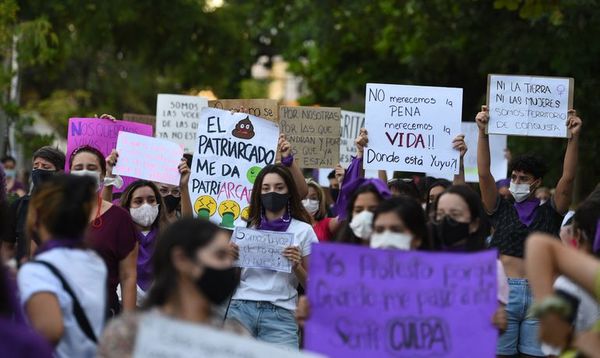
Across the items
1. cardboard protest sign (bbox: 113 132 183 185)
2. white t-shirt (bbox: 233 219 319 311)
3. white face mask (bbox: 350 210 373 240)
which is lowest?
white t-shirt (bbox: 233 219 319 311)

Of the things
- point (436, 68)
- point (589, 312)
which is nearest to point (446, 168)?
point (589, 312)

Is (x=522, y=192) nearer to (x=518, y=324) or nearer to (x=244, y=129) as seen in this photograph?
(x=518, y=324)

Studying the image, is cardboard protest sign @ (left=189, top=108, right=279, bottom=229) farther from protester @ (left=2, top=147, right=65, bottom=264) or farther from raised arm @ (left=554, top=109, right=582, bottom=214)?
raised arm @ (left=554, top=109, right=582, bottom=214)

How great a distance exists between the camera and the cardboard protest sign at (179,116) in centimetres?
1316

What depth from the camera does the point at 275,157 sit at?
9.23 m

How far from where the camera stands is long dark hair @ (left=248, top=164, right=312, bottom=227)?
7828mm

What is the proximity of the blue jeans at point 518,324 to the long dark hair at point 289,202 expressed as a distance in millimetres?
1456

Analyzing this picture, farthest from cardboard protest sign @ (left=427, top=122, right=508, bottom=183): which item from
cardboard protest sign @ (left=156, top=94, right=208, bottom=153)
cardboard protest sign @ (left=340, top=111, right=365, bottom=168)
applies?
cardboard protest sign @ (left=156, top=94, right=208, bottom=153)

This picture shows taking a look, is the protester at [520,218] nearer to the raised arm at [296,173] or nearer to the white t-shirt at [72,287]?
the raised arm at [296,173]

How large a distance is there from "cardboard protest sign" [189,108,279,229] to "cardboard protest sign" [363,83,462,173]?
0.76m

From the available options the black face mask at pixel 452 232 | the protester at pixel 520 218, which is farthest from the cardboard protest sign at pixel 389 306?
the protester at pixel 520 218

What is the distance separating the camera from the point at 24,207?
25.1 feet

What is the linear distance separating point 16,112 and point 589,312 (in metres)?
11.4

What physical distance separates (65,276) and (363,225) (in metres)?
1.83
